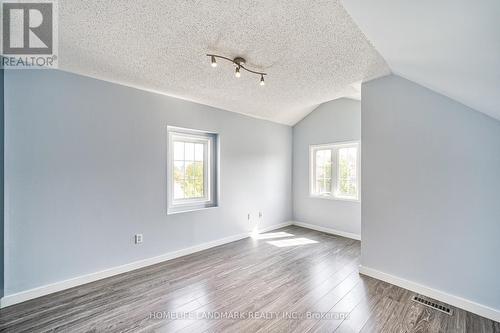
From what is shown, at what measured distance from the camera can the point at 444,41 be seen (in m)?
1.28

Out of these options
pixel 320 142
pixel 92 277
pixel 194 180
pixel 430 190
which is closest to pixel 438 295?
pixel 430 190

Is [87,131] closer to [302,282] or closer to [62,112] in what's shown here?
[62,112]

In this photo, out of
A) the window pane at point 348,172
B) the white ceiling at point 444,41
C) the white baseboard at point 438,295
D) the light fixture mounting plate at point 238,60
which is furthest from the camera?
the window pane at point 348,172

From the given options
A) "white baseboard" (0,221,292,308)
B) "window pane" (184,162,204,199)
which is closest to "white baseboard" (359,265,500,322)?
"white baseboard" (0,221,292,308)

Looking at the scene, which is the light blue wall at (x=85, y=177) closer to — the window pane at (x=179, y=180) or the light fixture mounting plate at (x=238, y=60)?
the window pane at (x=179, y=180)

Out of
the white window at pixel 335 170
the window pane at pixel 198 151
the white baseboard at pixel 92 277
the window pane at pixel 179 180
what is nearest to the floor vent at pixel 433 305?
the white window at pixel 335 170

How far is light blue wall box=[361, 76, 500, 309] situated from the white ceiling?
0.26 m

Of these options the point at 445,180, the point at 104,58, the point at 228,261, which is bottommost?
the point at 228,261

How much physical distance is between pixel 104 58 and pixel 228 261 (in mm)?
2871

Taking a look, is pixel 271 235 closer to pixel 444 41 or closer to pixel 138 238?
pixel 138 238

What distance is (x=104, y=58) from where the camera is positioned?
7.10 ft

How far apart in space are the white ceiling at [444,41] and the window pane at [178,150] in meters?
2.72

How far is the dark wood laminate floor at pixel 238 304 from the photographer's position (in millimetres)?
1750

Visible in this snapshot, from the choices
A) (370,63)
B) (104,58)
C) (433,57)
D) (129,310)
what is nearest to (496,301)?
(433,57)
